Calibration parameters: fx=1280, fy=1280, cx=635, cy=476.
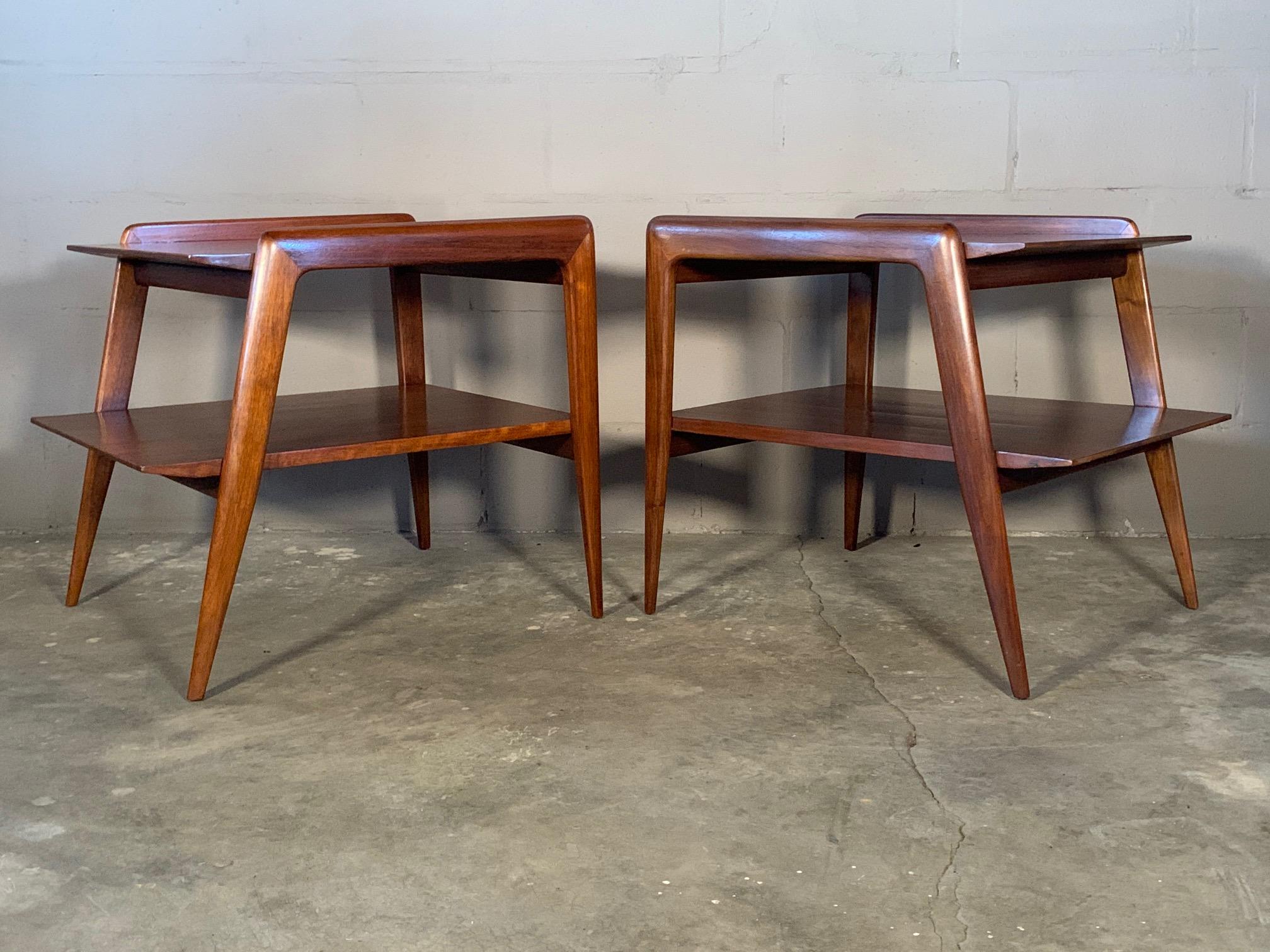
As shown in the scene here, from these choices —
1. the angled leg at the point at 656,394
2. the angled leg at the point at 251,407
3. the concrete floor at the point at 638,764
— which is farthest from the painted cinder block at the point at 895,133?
the angled leg at the point at 251,407

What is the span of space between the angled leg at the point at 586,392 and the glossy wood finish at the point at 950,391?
0.28 ft

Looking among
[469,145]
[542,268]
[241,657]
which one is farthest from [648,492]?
[469,145]

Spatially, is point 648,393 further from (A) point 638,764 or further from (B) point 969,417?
(A) point 638,764

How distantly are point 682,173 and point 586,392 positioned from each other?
2.44ft

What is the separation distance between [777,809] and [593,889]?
256 mm

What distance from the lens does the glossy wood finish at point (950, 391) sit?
1637 mm

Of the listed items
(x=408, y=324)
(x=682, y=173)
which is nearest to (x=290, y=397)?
(x=408, y=324)

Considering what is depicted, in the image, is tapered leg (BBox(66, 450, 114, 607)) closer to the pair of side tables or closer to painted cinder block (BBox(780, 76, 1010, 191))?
the pair of side tables

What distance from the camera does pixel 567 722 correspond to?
5.36 ft

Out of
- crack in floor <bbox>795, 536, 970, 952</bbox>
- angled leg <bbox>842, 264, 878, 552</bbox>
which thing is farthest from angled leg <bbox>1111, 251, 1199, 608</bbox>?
crack in floor <bbox>795, 536, 970, 952</bbox>

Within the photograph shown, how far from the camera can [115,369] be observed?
2062mm

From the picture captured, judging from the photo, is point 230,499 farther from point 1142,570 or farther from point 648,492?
point 1142,570

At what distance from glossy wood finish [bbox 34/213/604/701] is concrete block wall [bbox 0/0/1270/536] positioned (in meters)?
0.30

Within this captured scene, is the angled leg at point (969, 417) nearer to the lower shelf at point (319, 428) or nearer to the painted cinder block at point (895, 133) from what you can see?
the lower shelf at point (319, 428)
